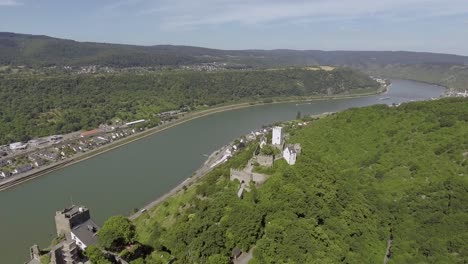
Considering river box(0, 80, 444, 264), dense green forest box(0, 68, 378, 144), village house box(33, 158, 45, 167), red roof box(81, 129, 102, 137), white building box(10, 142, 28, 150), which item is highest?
dense green forest box(0, 68, 378, 144)

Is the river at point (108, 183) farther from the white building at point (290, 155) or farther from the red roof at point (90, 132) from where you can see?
the white building at point (290, 155)

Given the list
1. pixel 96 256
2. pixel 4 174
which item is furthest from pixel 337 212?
pixel 4 174

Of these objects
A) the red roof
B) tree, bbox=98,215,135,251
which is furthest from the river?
tree, bbox=98,215,135,251

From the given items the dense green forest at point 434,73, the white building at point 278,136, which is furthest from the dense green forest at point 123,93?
the dense green forest at point 434,73

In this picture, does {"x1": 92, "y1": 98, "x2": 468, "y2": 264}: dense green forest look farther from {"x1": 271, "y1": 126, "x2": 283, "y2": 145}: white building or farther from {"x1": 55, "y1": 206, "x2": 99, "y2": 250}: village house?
{"x1": 271, "y1": 126, "x2": 283, "y2": 145}: white building

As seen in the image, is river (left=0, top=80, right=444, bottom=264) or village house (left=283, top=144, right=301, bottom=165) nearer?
village house (left=283, top=144, right=301, bottom=165)

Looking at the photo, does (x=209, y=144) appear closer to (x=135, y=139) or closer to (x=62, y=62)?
(x=135, y=139)
